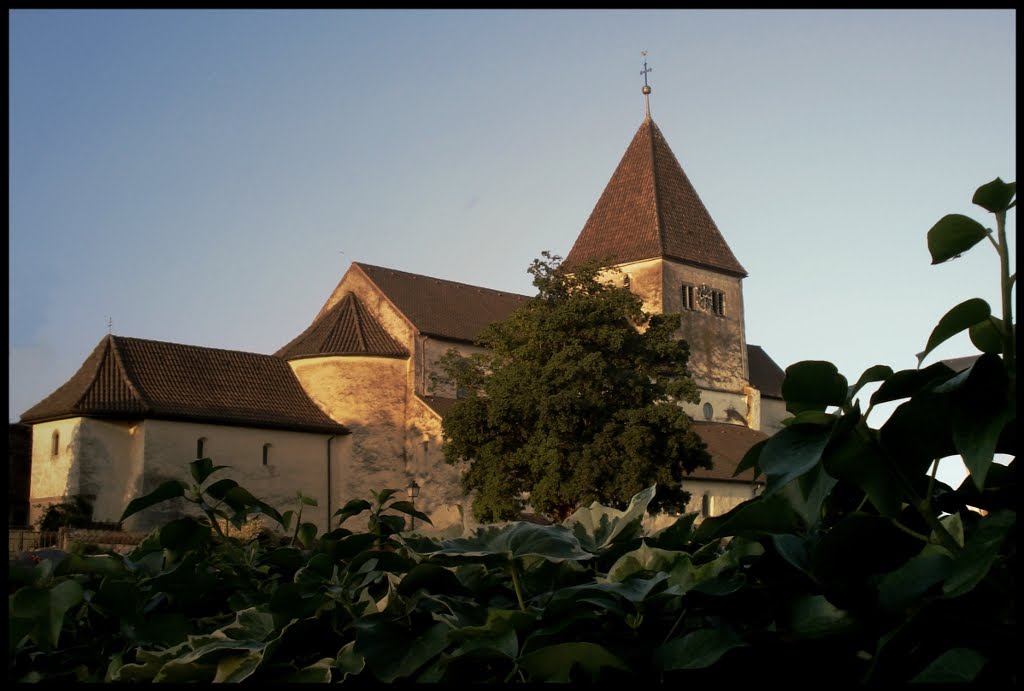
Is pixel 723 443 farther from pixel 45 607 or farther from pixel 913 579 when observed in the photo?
pixel 913 579

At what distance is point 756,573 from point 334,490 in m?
43.5

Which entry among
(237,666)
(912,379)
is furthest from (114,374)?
(912,379)

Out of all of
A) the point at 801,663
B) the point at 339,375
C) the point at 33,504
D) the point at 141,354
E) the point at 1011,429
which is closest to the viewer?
the point at 801,663

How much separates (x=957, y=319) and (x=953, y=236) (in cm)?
11

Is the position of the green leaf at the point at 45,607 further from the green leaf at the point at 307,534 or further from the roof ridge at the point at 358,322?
the roof ridge at the point at 358,322

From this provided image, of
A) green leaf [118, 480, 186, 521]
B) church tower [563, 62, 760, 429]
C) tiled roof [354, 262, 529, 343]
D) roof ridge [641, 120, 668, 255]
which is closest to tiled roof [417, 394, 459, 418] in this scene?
tiled roof [354, 262, 529, 343]

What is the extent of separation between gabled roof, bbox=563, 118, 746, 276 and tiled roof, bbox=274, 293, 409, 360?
36.7 ft

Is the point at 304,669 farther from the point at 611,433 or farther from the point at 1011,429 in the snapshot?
the point at 611,433

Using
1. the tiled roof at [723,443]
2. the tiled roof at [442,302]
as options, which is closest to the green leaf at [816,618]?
the tiled roof at [442,302]

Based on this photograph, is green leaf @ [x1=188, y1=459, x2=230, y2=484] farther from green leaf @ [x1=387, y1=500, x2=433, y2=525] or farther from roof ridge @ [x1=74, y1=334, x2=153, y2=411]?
roof ridge @ [x1=74, y1=334, x2=153, y2=411]

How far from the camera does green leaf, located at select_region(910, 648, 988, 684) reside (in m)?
0.95

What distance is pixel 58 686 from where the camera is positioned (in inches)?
54.6

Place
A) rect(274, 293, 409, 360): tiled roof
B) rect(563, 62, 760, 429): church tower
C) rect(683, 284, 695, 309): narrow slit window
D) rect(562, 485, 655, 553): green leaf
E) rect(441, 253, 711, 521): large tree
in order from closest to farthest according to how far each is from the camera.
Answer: rect(562, 485, 655, 553): green leaf
rect(441, 253, 711, 521): large tree
rect(274, 293, 409, 360): tiled roof
rect(563, 62, 760, 429): church tower
rect(683, 284, 695, 309): narrow slit window

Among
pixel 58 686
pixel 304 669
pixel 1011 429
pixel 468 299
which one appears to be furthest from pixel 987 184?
pixel 468 299
